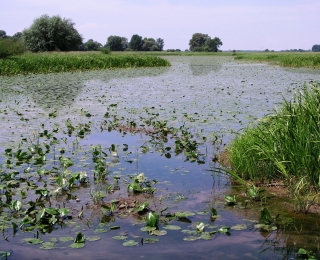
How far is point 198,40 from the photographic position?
136000 millimetres

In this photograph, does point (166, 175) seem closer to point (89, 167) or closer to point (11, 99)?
point (89, 167)

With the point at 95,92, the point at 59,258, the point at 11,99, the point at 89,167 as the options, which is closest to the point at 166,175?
the point at 89,167

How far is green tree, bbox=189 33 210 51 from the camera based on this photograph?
135750 millimetres

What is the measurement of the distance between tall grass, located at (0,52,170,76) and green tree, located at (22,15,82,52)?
68.3 feet

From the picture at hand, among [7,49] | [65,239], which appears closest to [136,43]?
[7,49]

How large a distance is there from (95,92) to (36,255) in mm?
13492

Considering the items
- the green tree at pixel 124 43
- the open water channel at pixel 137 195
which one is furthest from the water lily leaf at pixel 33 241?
the green tree at pixel 124 43

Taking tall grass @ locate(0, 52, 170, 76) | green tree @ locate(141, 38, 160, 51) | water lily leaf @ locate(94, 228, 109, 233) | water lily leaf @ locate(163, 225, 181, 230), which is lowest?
water lily leaf @ locate(94, 228, 109, 233)

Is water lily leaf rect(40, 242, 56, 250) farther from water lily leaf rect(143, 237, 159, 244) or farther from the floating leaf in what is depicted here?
water lily leaf rect(143, 237, 159, 244)

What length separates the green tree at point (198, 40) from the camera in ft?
445

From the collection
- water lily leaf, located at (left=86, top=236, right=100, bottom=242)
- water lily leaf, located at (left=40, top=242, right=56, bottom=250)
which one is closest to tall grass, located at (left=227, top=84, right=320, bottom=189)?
water lily leaf, located at (left=86, top=236, right=100, bottom=242)

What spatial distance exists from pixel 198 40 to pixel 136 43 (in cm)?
2530

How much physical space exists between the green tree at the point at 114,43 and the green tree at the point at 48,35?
220 feet

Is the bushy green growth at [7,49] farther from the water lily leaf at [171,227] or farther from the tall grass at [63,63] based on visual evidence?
the water lily leaf at [171,227]
